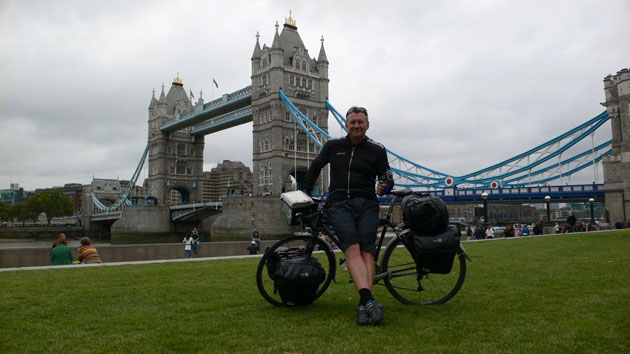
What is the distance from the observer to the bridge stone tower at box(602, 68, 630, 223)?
2964cm

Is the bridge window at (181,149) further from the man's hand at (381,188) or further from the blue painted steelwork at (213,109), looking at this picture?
the man's hand at (381,188)

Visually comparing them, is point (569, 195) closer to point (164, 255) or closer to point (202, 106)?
point (164, 255)

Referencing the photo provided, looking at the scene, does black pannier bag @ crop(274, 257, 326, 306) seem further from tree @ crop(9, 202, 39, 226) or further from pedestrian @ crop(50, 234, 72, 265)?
tree @ crop(9, 202, 39, 226)

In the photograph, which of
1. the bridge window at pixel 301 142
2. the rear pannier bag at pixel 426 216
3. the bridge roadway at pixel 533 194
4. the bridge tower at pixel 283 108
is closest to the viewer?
the rear pannier bag at pixel 426 216

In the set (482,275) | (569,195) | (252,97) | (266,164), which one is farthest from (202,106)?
(482,275)

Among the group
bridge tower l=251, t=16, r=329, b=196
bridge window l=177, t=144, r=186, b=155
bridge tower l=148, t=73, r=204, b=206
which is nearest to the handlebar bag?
bridge tower l=251, t=16, r=329, b=196

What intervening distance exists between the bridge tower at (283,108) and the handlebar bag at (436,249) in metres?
39.6

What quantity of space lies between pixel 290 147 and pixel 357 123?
138 ft

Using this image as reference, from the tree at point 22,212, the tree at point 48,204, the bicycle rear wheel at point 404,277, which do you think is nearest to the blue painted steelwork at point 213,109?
the tree at point 48,204

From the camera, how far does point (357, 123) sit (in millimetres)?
3844

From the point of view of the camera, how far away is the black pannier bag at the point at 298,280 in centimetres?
365

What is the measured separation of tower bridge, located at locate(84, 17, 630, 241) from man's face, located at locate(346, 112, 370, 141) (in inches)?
937

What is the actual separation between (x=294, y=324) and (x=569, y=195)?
37125mm

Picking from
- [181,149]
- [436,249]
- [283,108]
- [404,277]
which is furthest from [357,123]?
[181,149]
